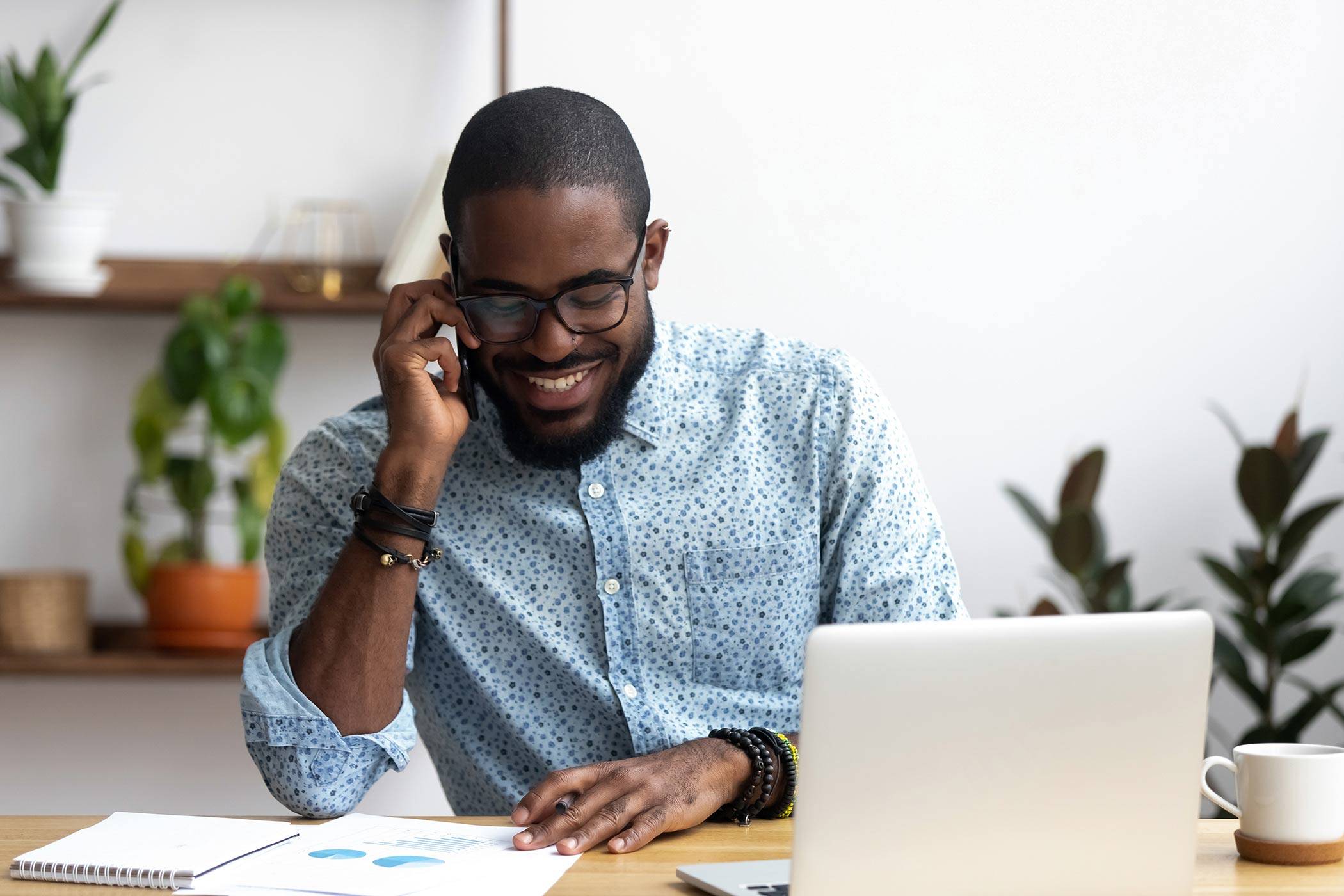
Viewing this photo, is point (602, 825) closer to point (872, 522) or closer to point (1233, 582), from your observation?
point (872, 522)

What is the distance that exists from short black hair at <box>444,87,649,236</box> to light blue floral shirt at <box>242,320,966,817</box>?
0.23m

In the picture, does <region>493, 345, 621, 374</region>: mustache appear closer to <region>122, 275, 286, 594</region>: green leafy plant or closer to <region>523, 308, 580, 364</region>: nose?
<region>523, 308, 580, 364</region>: nose

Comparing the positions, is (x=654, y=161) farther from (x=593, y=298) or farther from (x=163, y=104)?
(x=593, y=298)

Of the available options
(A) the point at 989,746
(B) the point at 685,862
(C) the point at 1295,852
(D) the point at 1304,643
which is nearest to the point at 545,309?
(B) the point at 685,862

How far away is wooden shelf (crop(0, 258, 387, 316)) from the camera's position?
234 centimetres

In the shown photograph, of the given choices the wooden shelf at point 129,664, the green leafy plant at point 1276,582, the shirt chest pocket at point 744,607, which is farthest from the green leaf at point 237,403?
the green leafy plant at point 1276,582

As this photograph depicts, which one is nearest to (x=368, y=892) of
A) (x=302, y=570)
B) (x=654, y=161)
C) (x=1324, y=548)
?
(x=302, y=570)

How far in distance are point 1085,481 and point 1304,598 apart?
0.41 m

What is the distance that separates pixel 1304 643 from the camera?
229 centimetres

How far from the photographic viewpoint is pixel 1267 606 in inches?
91.9

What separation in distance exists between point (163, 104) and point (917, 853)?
→ 2141 mm

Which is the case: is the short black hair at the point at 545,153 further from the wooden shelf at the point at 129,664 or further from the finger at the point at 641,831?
the wooden shelf at the point at 129,664

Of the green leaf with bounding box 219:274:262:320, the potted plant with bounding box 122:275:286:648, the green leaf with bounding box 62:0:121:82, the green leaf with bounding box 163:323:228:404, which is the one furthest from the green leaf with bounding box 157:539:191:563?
the green leaf with bounding box 62:0:121:82

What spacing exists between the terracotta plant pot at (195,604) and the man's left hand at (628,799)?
135 centimetres
